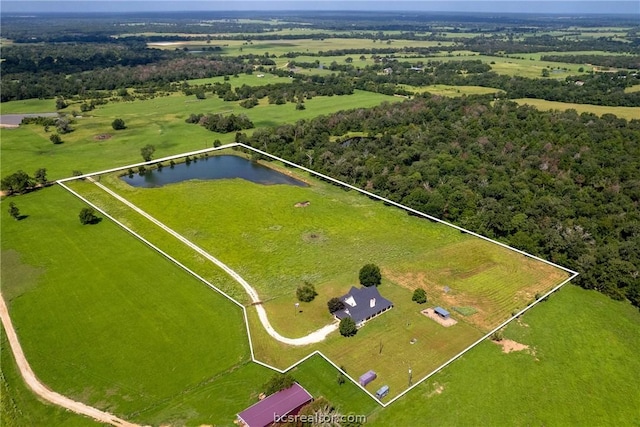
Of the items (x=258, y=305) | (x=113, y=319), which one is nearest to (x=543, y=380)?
(x=258, y=305)

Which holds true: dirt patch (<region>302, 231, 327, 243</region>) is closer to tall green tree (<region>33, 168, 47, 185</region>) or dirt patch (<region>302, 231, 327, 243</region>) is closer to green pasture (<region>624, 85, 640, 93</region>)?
tall green tree (<region>33, 168, 47, 185</region>)

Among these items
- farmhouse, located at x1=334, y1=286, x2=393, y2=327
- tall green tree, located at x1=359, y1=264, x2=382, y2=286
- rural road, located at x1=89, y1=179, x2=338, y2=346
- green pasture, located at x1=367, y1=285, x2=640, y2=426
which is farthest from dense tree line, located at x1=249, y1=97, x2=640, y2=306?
rural road, located at x1=89, y1=179, x2=338, y2=346

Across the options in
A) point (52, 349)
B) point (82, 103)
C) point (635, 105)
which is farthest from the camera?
point (82, 103)

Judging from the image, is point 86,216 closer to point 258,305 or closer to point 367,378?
point 258,305

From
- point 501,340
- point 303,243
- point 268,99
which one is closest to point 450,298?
point 501,340

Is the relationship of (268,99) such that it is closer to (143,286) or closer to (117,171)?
(117,171)
